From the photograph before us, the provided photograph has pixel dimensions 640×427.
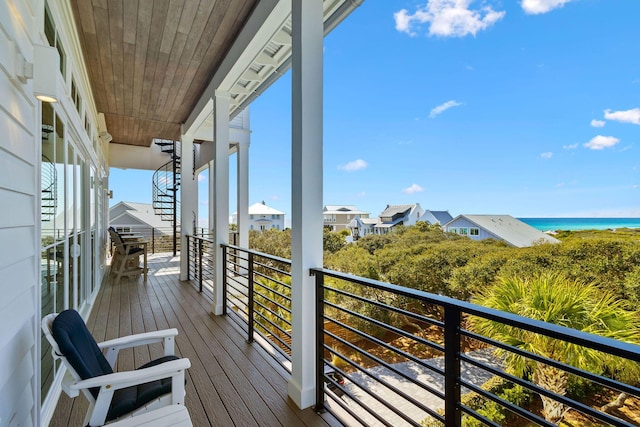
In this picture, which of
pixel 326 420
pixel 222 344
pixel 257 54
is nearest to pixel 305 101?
pixel 257 54

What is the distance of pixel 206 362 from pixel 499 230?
1702 cm

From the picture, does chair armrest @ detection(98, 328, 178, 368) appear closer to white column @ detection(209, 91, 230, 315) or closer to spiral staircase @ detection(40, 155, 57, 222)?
spiral staircase @ detection(40, 155, 57, 222)

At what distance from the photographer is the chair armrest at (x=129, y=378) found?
1.21 meters

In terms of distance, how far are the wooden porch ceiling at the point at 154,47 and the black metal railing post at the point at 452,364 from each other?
105 inches

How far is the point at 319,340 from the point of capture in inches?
79.0

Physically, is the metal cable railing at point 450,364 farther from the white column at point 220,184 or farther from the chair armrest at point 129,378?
the white column at point 220,184

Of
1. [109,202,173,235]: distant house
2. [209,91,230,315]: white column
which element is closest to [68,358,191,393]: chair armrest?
[209,91,230,315]: white column

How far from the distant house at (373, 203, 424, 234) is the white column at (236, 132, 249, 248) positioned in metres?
13.3

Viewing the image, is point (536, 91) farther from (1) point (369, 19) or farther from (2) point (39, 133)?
(2) point (39, 133)

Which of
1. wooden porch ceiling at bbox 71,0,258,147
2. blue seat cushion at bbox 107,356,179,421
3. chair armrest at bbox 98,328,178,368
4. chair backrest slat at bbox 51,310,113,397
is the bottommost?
blue seat cushion at bbox 107,356,179,421

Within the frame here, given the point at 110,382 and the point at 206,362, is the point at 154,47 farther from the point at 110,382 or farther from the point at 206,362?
the point at 110,382

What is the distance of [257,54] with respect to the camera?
3.02 m

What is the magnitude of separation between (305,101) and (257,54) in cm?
138

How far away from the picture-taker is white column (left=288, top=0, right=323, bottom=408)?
1995 millimetres
